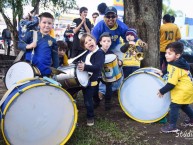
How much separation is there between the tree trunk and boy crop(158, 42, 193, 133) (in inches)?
69.1

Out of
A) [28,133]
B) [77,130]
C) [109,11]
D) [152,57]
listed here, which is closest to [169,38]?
[152,57]

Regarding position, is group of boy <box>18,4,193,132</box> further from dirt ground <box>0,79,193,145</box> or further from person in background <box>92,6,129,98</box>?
person in background <box>92,6,129,98</box>

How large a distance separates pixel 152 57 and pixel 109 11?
1.50 m

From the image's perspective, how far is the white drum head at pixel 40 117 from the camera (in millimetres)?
3408

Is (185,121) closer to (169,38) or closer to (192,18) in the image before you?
(169,38)

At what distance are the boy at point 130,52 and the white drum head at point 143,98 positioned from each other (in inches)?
24.6

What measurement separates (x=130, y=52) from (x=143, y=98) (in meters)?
0.96

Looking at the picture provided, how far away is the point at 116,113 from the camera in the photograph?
5.42m

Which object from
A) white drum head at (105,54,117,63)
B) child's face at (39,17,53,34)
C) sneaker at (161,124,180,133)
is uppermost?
child's face at (39,17,53,34)

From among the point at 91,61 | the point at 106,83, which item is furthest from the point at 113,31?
the point at 91,61

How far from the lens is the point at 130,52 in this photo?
18.1ft

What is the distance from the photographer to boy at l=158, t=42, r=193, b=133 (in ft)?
14.5

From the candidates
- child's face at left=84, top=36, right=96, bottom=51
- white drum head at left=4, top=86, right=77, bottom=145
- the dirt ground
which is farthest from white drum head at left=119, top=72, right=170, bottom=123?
white drum head at left=4, top=86, right=77, bottom=145

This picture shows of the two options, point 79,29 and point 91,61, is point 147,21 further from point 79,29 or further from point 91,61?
point 79,29
